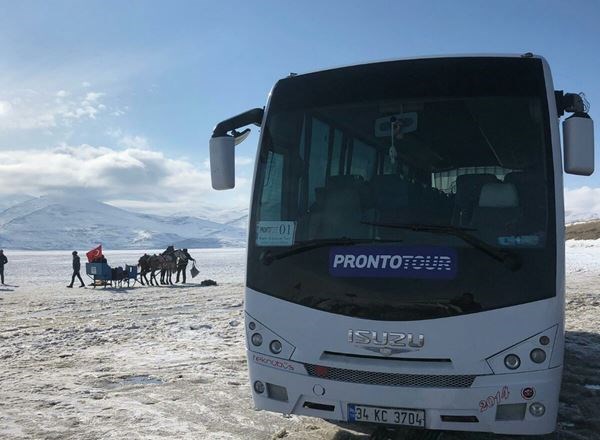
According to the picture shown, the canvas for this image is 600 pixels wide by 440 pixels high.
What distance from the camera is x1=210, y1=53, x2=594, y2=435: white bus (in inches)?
146

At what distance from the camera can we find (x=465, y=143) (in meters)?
4.21

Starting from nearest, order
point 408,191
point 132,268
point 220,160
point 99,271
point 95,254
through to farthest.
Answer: point 408,191
point 220,160
point 99,271
point 132,268
point 95,254

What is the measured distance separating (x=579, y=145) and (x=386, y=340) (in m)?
2.05

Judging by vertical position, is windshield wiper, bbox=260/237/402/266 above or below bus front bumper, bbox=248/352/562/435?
above

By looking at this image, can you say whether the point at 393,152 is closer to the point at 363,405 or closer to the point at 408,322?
the point at 408,322

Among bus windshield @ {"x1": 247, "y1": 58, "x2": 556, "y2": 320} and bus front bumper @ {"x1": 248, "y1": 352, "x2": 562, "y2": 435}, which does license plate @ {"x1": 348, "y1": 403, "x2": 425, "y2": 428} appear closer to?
bus front bumper @ {"x1": 248, "y1": 352, "x2": 562, "y2": 435}

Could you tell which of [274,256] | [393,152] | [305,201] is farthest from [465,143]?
[274,256]

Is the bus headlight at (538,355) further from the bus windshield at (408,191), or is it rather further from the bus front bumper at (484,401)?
the bus windshield at (408,191)

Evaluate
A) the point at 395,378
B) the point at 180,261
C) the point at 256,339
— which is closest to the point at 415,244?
the point at 395,378

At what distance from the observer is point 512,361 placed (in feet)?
12.1

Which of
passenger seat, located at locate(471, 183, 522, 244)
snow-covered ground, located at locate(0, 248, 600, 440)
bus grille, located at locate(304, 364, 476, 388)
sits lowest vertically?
snow-covered ground, located at locate(0, 248, 600, 440)

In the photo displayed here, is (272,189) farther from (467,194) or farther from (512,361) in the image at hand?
(512,361)

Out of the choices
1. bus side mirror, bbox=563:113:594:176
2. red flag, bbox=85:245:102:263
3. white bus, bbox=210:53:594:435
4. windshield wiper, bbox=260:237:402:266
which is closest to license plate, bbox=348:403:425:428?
white bus, bbox=210:53:594:435

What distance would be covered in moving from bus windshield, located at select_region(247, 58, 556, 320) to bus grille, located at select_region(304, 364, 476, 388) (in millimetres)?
409
